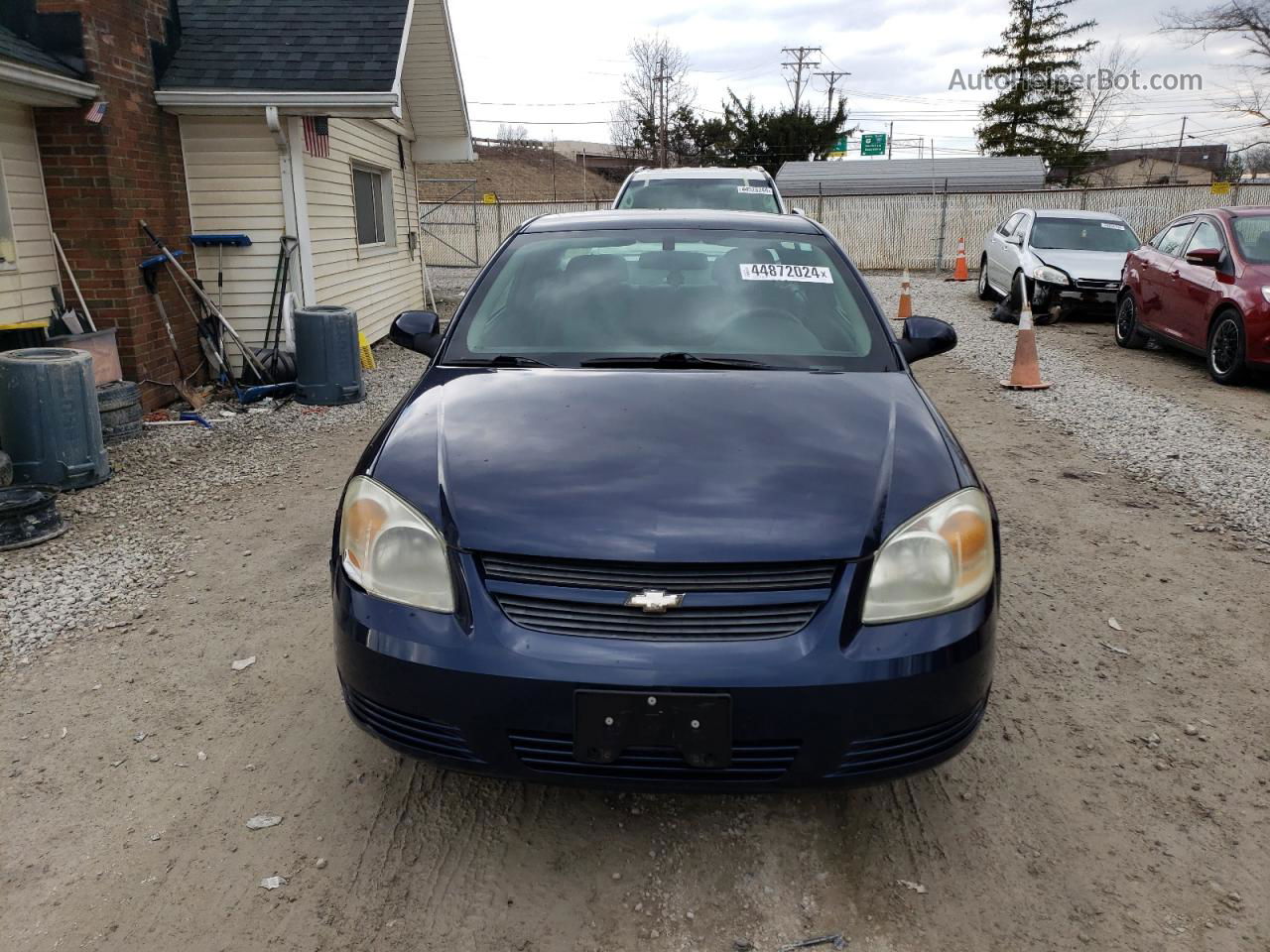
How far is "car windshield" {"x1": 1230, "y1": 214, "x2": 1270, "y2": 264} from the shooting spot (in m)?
8.70

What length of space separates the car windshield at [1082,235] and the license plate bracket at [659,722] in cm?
1331

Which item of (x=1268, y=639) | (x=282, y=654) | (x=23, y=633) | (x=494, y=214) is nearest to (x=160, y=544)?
(x=23, y=633)

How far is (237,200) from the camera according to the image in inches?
358

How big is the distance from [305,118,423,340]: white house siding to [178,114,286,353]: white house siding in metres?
0.47

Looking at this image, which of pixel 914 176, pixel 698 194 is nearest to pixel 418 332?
pixel 698 194

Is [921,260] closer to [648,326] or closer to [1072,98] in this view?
[648,326]

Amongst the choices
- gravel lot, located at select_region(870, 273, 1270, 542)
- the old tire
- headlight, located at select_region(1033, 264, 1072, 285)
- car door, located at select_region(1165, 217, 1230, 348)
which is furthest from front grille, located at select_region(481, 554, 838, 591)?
headlight, located at select_region(1033, 264, 1072, 285)

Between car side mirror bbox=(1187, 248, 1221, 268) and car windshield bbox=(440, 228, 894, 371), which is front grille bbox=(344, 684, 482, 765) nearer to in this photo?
car windshield bbox=(440, 228, 894, 371)

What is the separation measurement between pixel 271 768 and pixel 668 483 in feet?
5.21

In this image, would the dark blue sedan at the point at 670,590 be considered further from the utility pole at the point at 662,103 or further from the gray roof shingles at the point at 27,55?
the utility pole at the point at 662,103

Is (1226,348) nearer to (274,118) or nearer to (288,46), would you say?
(274,118)

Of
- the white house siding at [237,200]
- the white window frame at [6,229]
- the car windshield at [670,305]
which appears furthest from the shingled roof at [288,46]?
the car windshield at [670,305]

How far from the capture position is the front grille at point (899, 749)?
7.13ft

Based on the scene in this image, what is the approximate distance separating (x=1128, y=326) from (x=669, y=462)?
10421 mm
